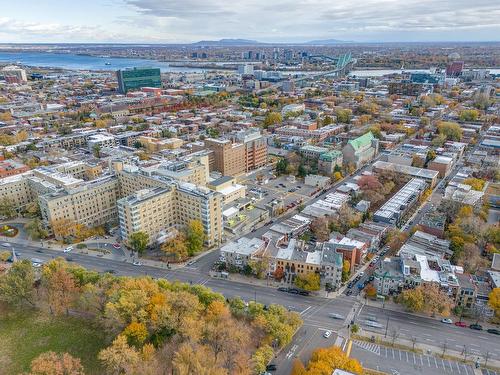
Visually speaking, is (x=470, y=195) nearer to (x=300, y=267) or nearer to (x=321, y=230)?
(x=321, y=230)

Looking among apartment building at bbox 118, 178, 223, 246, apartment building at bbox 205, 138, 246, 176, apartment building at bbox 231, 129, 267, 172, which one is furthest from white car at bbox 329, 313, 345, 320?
apartment building at bbox 231, 129, 267, 172

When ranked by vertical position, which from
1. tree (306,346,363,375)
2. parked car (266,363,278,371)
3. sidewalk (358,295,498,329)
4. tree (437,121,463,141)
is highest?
tree (437,121,463,141)

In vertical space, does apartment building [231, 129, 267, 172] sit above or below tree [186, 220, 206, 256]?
above

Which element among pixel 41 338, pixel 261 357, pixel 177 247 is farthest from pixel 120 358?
pixel 177 247

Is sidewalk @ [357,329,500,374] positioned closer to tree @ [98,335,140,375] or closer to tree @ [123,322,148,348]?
tree @ [123,322,148,348]

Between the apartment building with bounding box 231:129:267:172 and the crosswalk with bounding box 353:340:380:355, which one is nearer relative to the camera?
the crosswalk with bounding box 353:340:380:355

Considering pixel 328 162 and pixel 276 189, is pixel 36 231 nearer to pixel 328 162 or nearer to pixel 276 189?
pixel 276 189

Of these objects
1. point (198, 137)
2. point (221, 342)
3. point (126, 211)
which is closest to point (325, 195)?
point (126, 211)
